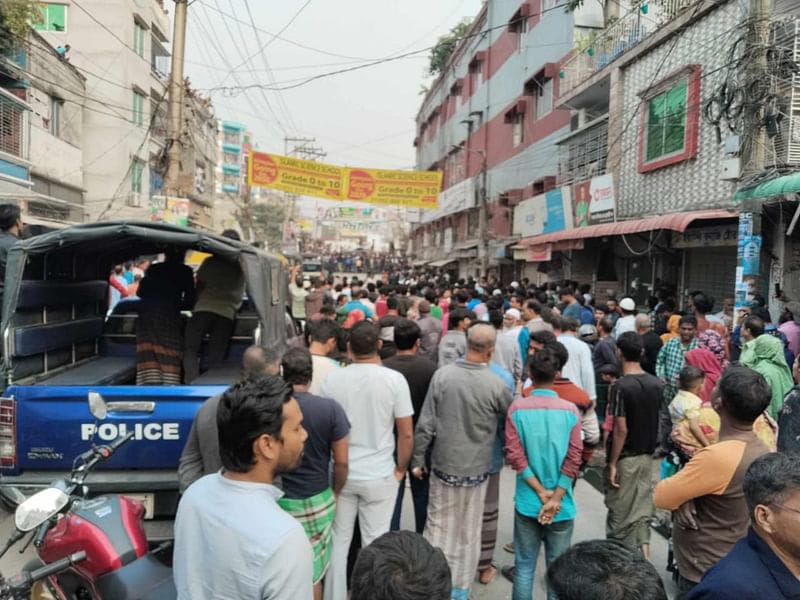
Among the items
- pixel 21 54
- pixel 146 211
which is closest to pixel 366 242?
pixel 146 211

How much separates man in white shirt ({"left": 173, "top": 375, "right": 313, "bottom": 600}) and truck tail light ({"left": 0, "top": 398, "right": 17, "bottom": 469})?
2.66m

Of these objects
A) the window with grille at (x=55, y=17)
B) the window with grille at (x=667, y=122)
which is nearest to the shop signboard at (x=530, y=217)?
the window with grille at (x=667, y=122)

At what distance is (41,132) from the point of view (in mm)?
17234

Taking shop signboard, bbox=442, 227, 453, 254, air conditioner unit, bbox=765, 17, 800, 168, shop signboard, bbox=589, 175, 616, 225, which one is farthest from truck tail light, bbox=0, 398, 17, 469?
shop signboard, bbox=442, 227, 453, 254

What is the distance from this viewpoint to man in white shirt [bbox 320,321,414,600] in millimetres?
3420

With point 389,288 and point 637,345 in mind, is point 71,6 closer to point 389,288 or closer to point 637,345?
point 389,288

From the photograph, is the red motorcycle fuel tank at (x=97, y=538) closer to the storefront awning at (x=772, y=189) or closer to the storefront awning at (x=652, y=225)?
the storefront awning at (x=772, y=189)

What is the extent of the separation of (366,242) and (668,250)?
10155 cm

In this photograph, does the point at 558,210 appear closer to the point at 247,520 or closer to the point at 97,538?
the point at 97,538

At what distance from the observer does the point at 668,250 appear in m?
12.6

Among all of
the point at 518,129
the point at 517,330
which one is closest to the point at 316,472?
the point at 517,330

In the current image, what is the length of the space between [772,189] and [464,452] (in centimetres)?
616

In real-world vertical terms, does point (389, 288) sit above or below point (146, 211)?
below

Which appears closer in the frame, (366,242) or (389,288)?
(389,288)
